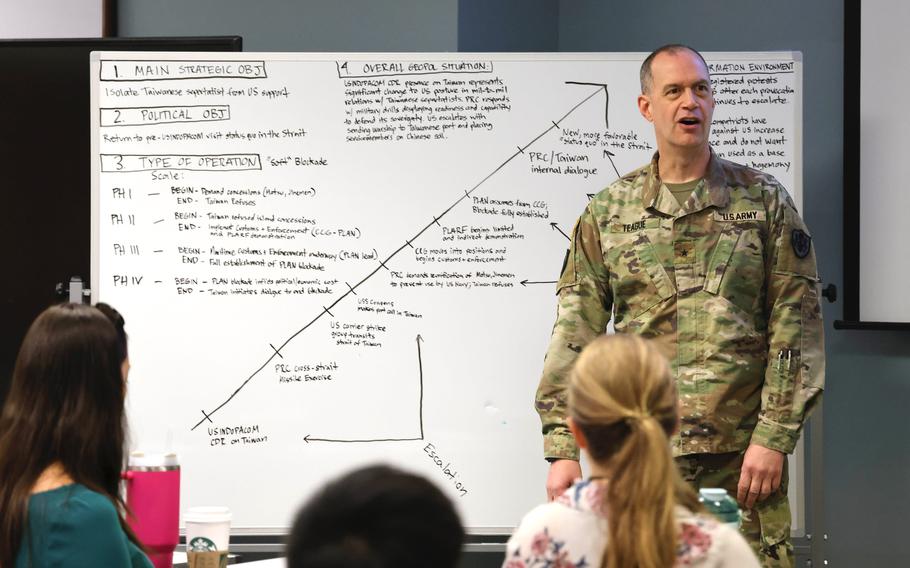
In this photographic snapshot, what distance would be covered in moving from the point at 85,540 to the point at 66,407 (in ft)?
0.73

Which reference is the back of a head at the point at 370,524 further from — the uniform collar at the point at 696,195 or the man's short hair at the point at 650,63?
the man's short hair at the point at 650,63

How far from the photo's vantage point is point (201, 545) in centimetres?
196

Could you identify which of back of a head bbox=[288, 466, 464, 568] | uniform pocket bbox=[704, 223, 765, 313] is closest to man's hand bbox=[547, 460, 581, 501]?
uniform pocket bbox=[704, 223, 765, 313]

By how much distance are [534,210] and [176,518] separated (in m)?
1.73

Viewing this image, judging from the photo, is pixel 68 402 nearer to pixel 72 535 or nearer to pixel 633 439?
pixel 72 535

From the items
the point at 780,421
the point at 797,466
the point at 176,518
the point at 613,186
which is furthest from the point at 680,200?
the point at 176,518

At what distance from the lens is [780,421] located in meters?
2.45

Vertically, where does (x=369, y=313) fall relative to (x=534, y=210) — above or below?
below

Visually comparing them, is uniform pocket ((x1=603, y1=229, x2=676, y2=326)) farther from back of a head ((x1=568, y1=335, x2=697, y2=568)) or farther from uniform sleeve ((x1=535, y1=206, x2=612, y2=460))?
back of a head ((x1=568, y1=335, x2=697, y2=568))

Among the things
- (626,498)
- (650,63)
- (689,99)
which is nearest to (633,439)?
(626,498)

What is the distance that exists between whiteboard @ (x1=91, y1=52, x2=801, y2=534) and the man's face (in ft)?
2.44

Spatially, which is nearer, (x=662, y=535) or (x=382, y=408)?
(x=662, y=535)

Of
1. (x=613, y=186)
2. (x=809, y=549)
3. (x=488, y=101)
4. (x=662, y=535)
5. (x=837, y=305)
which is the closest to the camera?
(x=662, y=535)

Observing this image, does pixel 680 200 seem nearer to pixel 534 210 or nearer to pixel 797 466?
pixel 534 210
